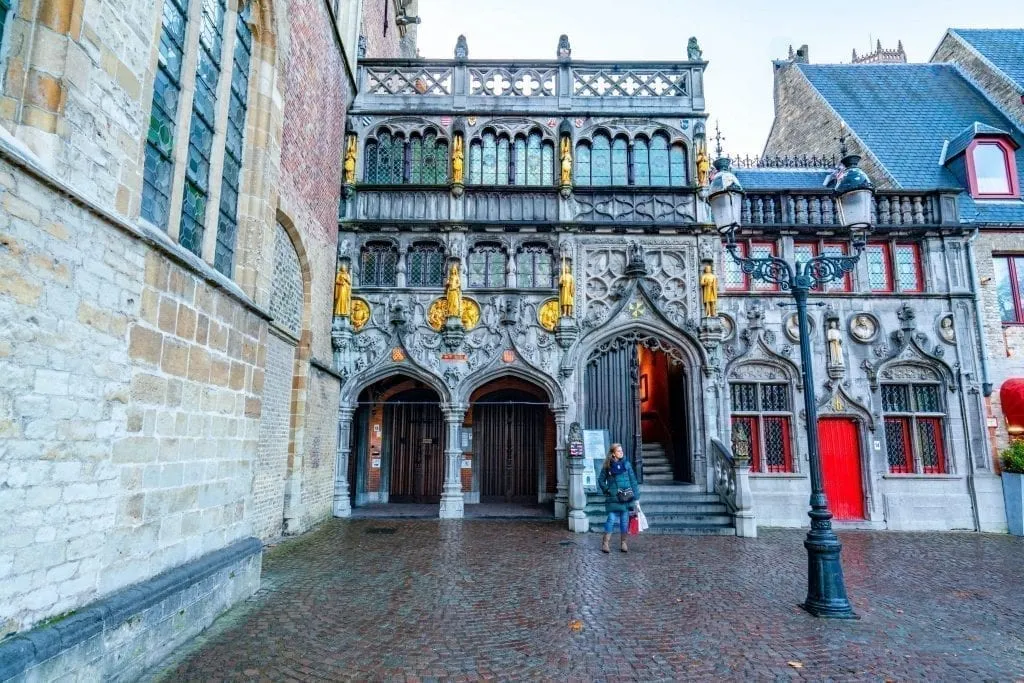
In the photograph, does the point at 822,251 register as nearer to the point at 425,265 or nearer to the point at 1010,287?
the point at 1010,287

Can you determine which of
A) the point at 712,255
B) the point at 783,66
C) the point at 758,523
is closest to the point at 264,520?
the point at 758,523

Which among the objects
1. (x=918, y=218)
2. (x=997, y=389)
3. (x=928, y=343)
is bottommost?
(x=997, y=389)

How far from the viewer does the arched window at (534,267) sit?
1365 centimetres

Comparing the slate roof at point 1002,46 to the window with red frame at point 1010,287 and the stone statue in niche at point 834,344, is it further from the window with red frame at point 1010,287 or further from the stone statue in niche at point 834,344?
the stone statue in niche at point 834,344

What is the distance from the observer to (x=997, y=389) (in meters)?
13.0

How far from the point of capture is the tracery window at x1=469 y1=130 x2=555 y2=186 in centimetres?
1414

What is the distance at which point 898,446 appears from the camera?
13117mm

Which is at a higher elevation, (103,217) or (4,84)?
(4,84)

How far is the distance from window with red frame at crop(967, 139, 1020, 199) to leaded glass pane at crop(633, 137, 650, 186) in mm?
8647

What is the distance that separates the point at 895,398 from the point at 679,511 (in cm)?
642

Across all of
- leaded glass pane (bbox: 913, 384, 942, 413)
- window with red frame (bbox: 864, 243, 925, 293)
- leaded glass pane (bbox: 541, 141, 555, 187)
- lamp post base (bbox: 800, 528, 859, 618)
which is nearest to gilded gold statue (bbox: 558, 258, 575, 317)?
leaded glass pane (bbox: 541, 141, 555, 187)

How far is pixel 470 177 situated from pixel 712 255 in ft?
21.4

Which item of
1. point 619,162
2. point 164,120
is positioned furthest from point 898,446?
point 164,120

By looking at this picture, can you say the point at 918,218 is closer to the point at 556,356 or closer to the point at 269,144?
the point at 556,356
